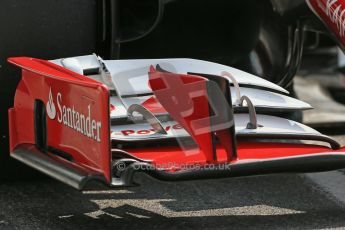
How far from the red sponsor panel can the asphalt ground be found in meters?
0.24

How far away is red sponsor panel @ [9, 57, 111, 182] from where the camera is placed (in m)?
2.13

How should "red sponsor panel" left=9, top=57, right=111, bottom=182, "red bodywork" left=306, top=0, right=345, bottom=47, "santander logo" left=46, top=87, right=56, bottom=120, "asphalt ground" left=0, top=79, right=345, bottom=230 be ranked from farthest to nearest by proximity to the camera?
"red bodywork" left=306, top=0, right=345, bottom=47 → "asphalt ground" left=0, top=79, right=345, bottom=230 → "santander logo" left=46, top=87, right=56, bottom=120 → "red sponsor panel" left=9, top=57, right=111, bottom=182

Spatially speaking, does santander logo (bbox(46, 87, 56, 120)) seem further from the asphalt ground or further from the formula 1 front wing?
the asphalt ground

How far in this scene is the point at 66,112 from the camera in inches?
90.1

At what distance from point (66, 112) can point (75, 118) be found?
0.05 m

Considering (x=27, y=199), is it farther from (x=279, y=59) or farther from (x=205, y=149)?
(x=279, y=59)

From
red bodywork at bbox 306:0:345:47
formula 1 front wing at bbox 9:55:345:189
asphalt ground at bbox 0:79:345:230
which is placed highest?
red bodywork at bbox 306:0:345:47

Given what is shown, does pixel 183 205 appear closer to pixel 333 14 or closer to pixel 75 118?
pixel 75 118

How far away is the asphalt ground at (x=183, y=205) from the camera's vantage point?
2.48 metres

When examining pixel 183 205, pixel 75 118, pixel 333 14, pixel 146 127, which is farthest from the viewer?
pixel 333 14

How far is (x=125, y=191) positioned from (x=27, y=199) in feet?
1.08

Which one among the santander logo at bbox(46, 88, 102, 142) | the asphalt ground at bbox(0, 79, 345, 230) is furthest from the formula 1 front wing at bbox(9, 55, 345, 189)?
the asphalt ground at bbox(0, 79, 345, 230)

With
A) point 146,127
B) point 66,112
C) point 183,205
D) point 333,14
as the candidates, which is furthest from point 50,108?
point 333,14

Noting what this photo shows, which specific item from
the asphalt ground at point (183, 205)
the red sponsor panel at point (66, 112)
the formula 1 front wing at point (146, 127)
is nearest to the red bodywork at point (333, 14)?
the formula 1 front wing at point (146, 127)
